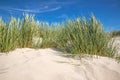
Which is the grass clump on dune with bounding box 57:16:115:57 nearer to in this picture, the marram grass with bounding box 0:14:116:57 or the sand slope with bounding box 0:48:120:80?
the marram grass with bounding box 0:14:116:57

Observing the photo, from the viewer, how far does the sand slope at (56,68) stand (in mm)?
2507

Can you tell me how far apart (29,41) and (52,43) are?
69 centimetres

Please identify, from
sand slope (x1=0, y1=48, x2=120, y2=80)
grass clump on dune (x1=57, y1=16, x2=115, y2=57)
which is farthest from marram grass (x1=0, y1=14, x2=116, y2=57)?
sand slope (x1=0, y1=48, x2=120, y2=80)

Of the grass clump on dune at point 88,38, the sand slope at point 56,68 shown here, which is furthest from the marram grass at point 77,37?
the sand slope at point 56,68

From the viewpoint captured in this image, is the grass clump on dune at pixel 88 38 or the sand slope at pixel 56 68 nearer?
the sand slope at pixel 56 68

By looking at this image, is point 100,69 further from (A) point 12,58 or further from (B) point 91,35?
(A) point 12,58

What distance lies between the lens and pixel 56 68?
277cm

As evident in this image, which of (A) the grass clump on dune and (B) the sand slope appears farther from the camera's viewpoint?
(A) the grass clump on dune

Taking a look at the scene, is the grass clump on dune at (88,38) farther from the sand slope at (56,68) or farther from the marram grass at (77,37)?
the sand slope at (56,68)

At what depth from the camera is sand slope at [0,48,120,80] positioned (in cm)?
251

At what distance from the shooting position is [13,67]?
2.77 meters

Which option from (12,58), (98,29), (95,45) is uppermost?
(98,29)

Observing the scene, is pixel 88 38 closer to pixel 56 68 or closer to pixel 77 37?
pixel 77 37

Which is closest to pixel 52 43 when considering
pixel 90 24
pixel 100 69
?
pixel 90 24
